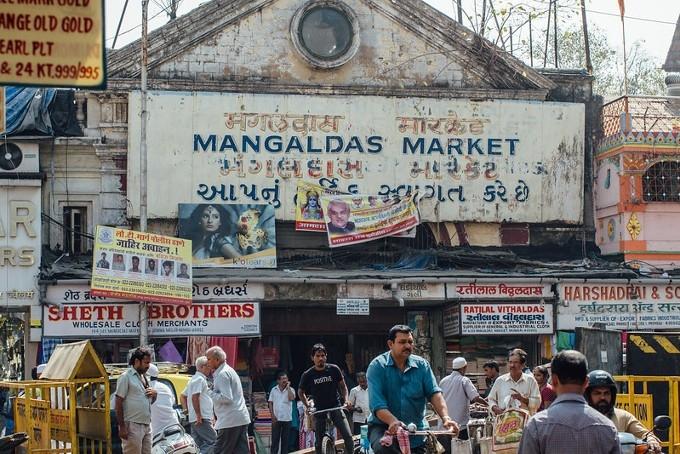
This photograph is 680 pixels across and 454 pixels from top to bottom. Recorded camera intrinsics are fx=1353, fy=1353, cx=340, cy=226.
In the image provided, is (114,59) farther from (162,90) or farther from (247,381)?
(247,381)

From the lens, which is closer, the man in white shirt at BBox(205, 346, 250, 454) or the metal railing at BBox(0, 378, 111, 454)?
the metal railing at BBox(0, 378, 111, 454)

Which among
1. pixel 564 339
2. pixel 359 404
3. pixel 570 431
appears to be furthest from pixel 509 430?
pixel 564 339

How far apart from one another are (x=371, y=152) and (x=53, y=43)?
67.6ft

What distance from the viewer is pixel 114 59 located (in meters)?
28.5

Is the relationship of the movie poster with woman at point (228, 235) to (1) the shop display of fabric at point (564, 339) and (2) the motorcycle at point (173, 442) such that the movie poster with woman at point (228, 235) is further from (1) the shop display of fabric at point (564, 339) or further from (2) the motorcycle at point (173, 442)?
(2) the motorcycle at point (173, 442)

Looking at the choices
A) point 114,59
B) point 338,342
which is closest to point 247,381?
point 338,342

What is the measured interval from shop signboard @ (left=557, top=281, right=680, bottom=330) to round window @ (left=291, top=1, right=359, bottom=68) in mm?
6998

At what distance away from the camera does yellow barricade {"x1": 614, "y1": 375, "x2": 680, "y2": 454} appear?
14.4 metres

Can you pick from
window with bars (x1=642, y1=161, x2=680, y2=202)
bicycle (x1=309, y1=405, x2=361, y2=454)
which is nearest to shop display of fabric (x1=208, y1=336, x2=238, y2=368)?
bicycle (x1=309, y1=405, x2=361, y2=454)

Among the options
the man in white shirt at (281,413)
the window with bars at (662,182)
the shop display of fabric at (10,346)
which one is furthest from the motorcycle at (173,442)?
the shop display of fabric at (10,346)

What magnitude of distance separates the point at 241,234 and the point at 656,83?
28514 millimetres

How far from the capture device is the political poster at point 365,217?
28922 millimetres

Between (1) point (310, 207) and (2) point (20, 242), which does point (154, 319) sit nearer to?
(2) point (20, 242)

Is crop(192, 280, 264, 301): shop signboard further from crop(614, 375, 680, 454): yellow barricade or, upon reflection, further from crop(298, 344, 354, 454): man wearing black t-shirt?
crop(614, 375, 680, 454): yellow barricade
